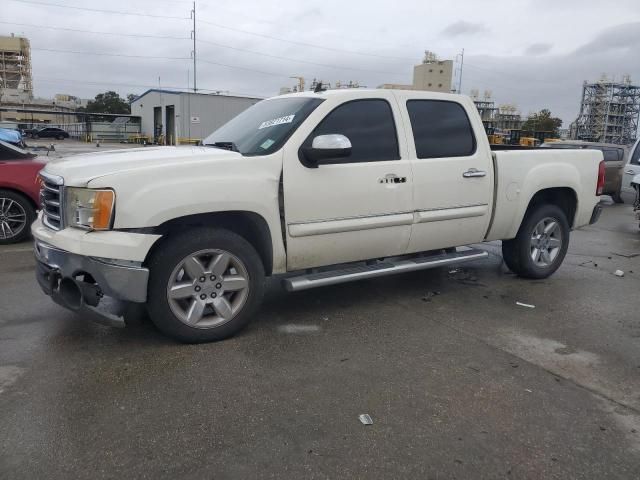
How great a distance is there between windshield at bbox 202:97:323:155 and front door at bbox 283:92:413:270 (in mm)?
116

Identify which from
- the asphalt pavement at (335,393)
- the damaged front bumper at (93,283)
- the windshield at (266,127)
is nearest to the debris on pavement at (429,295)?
the asphalt pavement at (335,393)

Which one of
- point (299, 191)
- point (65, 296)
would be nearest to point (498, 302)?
point (299, 191)

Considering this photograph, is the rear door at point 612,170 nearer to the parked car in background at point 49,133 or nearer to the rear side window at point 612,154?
the rear side window at point 612,154

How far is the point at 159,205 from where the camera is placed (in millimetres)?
3621

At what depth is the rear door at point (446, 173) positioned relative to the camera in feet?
16.0

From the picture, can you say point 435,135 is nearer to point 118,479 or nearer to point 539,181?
point 539,181

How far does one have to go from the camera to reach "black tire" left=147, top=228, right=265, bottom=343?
3742 millimetres

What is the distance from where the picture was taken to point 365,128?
4625 millimetres

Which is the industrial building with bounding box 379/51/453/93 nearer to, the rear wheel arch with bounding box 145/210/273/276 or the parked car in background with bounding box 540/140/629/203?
the parked car in background with bounding box 540/140/629/203

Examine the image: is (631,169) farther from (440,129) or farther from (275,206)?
(275,206)

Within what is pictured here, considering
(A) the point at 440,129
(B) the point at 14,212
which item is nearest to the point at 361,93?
(A) the point at 440,129

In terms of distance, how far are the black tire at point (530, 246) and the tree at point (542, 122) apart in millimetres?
84421

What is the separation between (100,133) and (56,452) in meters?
48.0

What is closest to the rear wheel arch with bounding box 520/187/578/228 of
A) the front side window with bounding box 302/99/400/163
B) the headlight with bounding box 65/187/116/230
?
the front side window with bounding box 302/99/400/163
